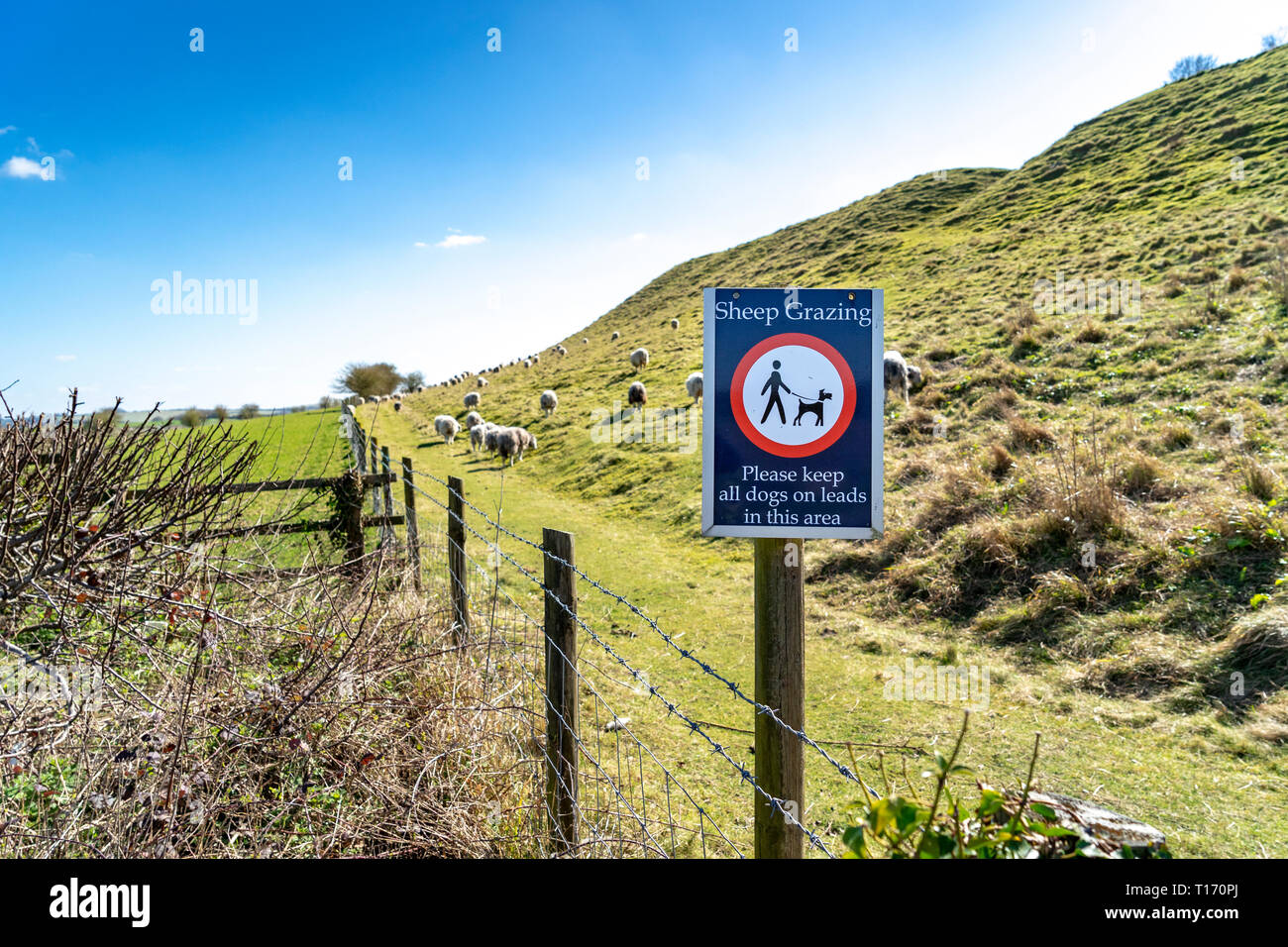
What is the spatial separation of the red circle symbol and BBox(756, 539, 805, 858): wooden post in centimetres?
31

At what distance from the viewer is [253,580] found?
544cm

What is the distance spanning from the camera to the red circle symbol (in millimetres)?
2156

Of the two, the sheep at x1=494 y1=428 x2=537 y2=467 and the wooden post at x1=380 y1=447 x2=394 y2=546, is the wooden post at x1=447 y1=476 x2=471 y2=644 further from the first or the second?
the sheep at x1=494 y1=428 x2=537 y2=467

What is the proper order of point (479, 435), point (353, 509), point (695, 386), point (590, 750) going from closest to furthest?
point (590, 750) < point (353, 509) < point (695, 386) < point (479, 435)

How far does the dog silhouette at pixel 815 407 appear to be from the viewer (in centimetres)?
216

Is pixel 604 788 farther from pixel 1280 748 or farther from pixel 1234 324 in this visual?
pixel 1234 324

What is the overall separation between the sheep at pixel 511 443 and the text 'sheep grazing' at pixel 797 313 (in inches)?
806

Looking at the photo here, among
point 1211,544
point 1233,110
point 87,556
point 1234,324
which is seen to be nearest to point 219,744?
point 87,556

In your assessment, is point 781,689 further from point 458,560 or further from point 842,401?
point 458,560

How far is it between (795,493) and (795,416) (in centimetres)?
25

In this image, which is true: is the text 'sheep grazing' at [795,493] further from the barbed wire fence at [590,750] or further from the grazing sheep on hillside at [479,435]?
the grazing sheep on hillside at [479,435]

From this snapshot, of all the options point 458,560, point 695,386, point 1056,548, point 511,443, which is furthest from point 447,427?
point 1056,548

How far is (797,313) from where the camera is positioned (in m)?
2.22
